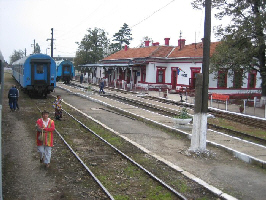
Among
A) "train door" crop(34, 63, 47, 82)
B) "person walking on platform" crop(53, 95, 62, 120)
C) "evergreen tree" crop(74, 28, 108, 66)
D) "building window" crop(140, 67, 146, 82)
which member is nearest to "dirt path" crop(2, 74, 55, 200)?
"person walking on platform" crop(53, 95, 62, 120)

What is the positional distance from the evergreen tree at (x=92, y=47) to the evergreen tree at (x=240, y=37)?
118 feet

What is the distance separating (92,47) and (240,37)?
Result: 38025 millimetres

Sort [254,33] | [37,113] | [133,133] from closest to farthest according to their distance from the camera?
[133,133], [37,113], [254,33]

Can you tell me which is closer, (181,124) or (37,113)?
(181,124)

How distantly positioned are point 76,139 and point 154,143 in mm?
2883

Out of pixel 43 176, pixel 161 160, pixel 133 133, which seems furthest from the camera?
pixel 133 133

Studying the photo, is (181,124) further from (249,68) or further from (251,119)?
(249,68)

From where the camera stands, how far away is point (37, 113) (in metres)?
17.3

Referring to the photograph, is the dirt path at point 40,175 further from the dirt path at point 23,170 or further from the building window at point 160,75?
the building window at point 160,75

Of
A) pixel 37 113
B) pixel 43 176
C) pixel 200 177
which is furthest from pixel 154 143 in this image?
pixel 37 113

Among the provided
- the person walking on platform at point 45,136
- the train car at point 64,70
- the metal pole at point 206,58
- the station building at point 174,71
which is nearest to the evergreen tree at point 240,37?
the station building at point 174,71

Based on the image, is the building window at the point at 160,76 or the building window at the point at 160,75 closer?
the building window at the point at 160,75

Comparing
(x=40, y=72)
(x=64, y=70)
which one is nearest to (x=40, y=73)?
(x=40, y=72)

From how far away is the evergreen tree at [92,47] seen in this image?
182ft
